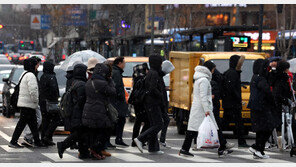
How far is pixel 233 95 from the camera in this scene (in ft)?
46.1

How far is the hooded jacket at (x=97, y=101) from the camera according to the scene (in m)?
11.4

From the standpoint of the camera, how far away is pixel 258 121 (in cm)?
A: 1223

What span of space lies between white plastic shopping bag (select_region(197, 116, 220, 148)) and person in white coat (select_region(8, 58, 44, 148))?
3.14 meters

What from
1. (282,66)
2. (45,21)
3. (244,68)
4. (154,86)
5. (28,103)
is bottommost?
(28,103)

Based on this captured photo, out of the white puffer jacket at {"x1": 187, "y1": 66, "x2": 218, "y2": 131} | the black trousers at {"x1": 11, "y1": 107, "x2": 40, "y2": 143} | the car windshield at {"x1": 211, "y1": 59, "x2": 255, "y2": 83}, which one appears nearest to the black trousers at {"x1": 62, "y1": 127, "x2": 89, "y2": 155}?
the white puffer jacket at {"x1": 187, "y1": 66, "x2": 218, "y2": 131}

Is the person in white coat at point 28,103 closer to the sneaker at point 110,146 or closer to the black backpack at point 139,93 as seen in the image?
the sneaker at point 110,146

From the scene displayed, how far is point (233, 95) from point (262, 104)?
5.84 feet

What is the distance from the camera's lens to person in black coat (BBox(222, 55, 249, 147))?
13812 millimetres

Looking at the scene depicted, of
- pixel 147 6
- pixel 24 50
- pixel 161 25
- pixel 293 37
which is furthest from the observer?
pixel 24 50

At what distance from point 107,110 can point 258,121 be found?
2.43m

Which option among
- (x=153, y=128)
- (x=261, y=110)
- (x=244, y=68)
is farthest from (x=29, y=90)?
(x=244, y=68)

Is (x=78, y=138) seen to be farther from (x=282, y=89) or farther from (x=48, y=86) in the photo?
(x=282, y=89)

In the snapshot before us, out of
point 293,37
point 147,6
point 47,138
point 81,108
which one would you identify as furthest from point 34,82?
point 147,6
